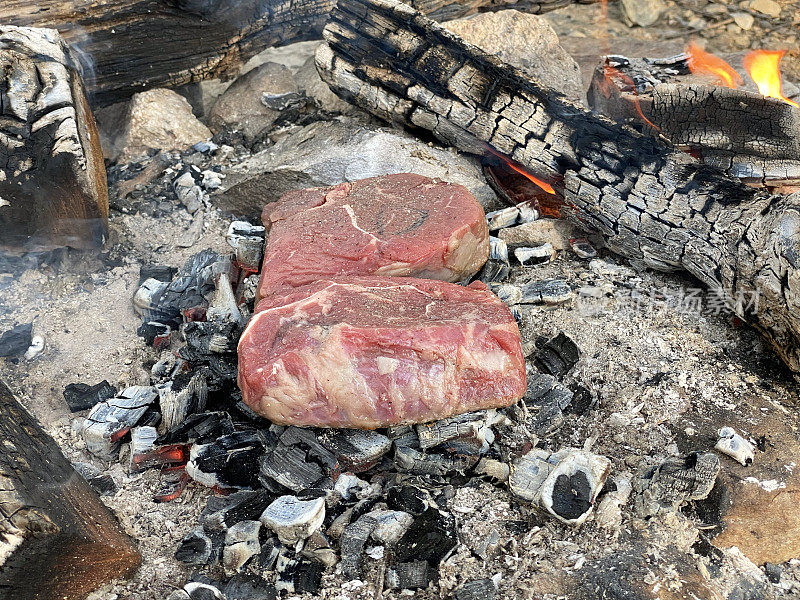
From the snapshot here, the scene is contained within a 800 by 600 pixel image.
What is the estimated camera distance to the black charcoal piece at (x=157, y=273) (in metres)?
3.77

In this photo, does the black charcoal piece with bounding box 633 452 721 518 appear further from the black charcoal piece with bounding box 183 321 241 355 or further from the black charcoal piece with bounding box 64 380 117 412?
the black charcoal piece with bounding box 64 380 117 412

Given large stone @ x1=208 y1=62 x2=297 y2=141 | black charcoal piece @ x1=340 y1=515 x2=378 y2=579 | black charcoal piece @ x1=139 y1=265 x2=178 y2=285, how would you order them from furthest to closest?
large stone @ x1=208 y1=62 x2=297 y2=141 < black charcoal piece @ x1=139 y1=265 x2=178 y2=285 < black charcoal piece @ x1=340 y1=515 x2=378 y2=579

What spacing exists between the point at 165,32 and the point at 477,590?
411 cm

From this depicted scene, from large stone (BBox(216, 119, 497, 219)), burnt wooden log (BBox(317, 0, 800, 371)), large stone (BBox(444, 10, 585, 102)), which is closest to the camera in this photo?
burnt wooden log (BBox(317, 0, 800, 371))

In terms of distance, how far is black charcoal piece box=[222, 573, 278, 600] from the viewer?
230cm

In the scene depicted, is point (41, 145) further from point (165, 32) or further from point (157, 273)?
point (165, 32)

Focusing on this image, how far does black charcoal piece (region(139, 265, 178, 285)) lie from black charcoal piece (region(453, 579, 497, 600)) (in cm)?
236

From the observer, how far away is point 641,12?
267 inches

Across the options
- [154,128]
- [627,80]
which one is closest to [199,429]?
[154,128]

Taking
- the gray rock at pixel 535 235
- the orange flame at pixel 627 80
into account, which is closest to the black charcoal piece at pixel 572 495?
the gray rock at pixel 535 235

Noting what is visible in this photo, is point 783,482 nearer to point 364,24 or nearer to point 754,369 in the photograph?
point 754,369

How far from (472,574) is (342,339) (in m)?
0.94

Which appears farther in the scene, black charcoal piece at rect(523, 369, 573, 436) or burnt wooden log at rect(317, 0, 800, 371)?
burnt wooden log at rect(317, 0, 800, 371)

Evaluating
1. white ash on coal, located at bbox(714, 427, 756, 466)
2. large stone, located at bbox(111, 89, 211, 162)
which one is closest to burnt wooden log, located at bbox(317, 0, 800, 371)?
white ash on coal, located at bbox(714, 427, 756, 466)
